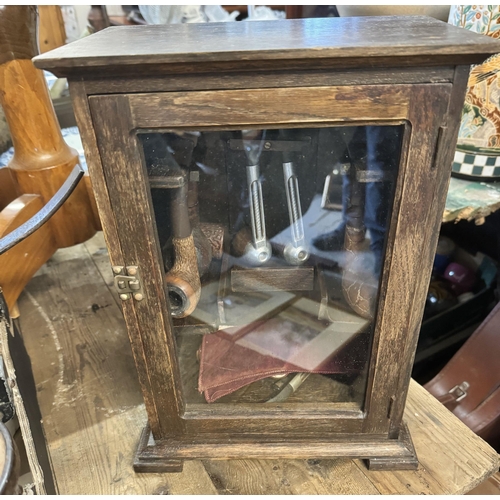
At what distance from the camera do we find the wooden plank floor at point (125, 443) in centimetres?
74

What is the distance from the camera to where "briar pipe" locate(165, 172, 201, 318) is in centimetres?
63

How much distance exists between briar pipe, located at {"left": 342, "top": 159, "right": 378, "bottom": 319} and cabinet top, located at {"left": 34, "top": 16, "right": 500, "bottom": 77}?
172 mm

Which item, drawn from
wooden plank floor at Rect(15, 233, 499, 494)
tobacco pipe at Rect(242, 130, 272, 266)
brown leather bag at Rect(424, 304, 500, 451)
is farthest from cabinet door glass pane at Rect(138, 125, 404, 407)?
brown leather bag at Rect(424, 304, 500, 451)

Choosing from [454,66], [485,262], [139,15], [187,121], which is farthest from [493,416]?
[139,15]

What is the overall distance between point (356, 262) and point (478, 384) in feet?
1.63

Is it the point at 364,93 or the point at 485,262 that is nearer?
the point at 364,93

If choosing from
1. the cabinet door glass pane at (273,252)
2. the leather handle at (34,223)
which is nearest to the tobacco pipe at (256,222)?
the cabinet door glass pane at (273,252)

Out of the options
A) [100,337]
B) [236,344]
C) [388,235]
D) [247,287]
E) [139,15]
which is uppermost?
[139,15]

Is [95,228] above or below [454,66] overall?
below

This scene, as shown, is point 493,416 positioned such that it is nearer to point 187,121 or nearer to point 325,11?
point 187,121

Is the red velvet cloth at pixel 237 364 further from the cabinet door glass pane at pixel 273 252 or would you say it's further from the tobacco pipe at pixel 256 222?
the tobacco pipe at pixel 256 222

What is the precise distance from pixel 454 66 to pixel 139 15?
1695 mm

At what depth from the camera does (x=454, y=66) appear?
1.51ft

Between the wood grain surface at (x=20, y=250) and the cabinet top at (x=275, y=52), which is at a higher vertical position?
the cabinet top at (x=275, y=52)
